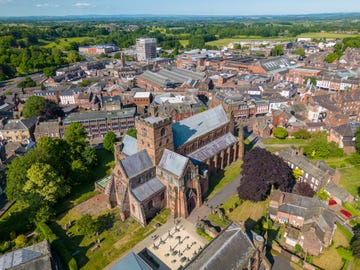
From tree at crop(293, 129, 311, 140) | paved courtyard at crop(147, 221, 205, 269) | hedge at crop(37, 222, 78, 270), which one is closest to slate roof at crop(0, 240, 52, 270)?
hedge at crop(37, 222, 78, 270)

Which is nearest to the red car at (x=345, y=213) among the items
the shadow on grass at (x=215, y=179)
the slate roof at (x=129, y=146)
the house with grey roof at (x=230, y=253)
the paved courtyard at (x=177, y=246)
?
the house with grey roof at (x=230, y=253)

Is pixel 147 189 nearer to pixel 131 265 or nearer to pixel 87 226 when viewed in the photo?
pixel 87 226

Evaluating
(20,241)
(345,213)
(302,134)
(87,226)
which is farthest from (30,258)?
(302,134)

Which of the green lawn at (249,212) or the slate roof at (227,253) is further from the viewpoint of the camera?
the green lawn at (249,212)

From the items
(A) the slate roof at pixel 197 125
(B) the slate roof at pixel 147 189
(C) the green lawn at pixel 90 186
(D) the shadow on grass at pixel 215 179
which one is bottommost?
(C) the green lawn at pixel 90 186

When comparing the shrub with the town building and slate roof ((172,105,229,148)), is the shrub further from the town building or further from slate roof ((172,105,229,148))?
the town building

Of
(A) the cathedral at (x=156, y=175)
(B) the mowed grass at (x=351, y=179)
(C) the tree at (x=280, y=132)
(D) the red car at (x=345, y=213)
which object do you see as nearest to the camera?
(A) the cathedral at (x=156, y=175)

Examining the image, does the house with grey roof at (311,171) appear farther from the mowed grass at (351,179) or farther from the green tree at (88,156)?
the green tree at (88,156)
